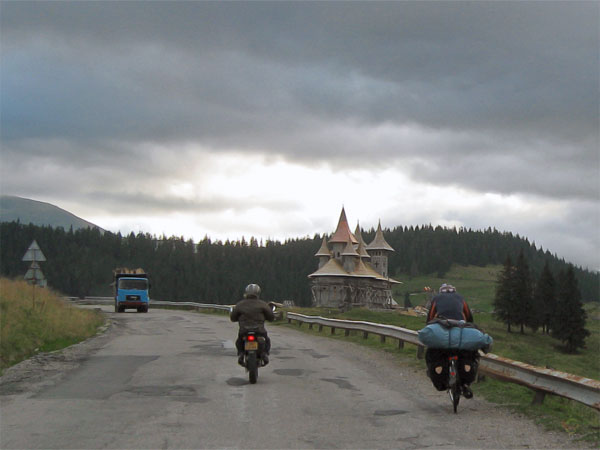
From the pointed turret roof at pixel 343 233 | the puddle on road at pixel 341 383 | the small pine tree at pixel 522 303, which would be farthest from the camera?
the pointed turret roof at pixel 343 233

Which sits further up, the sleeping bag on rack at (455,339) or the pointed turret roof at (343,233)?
the pointed turret roof at (343,233)

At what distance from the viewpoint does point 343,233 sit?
110750mm

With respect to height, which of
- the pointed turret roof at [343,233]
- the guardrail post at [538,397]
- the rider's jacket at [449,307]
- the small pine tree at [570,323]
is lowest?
the small pine tree at [570,323]

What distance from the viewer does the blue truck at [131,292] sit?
47281mm

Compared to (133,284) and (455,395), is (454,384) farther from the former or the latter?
(133,284)

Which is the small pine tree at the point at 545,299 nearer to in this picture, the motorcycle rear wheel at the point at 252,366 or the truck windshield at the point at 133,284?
the truck windshield at the point at 133,284

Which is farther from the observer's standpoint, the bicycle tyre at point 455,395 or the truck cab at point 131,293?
the truck cab at point 131,293

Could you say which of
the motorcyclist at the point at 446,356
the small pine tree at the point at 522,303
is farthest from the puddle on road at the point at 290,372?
the small pine tree at the point at 522,303

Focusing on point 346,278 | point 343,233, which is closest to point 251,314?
point 346,278

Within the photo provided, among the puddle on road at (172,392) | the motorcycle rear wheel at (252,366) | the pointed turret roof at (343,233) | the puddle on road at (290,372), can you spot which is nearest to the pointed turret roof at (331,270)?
the pointed turret roof at (343,233)

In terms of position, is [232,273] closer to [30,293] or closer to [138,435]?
[30,293]

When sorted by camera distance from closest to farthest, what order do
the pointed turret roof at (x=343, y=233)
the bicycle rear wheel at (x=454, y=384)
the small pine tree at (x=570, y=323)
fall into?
1. the bicycle rear wheel at (x=454, y=384)
2. the small pine tree at (x=570, y=323)
3. the pointed turret roof at (x=343, y=233)

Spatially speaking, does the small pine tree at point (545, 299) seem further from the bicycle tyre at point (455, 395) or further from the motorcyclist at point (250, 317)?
the bicycle tyre at point (455, 395)

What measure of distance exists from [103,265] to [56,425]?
525 ft
